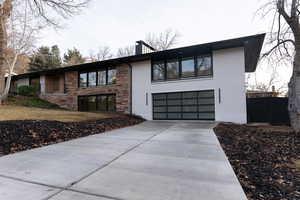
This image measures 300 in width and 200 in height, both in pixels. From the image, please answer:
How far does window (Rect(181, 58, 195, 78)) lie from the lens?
1046 centimetres

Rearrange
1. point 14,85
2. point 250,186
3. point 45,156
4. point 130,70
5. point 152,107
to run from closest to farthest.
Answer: point 250,186 < point 45,156 < point 152,107 < point 130,70 < point 14,85

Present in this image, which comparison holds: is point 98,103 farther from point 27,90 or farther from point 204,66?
point 204,66

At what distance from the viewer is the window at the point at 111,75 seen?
12.9 meters

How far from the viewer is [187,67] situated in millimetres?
10633

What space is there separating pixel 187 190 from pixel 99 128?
5.76m

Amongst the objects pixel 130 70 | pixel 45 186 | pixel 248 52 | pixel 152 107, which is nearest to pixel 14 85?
pixel 130 70

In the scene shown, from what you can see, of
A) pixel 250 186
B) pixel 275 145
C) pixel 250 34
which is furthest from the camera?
pixel 250 34

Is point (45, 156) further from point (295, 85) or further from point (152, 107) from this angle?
point (295, 85)

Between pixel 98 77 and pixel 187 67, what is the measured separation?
727 cm

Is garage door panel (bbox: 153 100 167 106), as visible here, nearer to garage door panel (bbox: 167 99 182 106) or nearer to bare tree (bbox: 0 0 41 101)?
garage door panel (bbox: 167 99 182 106)

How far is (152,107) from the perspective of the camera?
37.2 feet

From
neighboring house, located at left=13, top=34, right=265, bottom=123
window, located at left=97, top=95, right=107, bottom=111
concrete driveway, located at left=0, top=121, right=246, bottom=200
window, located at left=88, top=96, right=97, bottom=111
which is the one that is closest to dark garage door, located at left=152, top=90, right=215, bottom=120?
neighboring house, located at left=13, top=34, right=265, bottom=123

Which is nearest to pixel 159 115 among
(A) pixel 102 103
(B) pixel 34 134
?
(A) pixel 102 103

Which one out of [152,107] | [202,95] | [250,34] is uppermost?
[250,34]
